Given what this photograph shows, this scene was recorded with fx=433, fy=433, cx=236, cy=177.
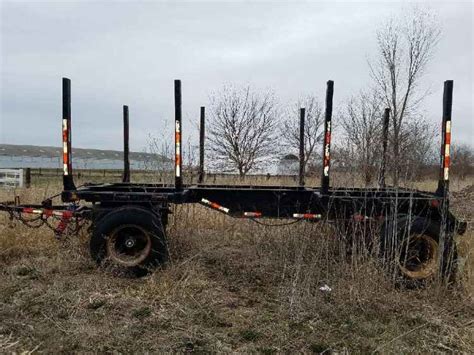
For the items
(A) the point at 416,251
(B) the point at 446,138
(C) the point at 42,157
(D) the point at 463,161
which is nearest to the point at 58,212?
(A) the point at 416,251

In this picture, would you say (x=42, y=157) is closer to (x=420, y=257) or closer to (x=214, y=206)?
(x=214, y=206)

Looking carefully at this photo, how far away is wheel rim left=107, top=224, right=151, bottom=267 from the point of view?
4957 mm

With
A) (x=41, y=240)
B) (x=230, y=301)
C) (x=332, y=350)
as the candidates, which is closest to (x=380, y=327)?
(x=332, y=350)

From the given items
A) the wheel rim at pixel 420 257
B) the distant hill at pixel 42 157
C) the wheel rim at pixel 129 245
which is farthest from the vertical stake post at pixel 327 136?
the distant hill at pixel 42 157

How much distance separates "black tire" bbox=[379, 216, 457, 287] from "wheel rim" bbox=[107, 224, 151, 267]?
8.76 ft

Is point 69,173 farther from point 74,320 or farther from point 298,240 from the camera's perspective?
point 298,240

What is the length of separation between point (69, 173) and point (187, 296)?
2.02 meters

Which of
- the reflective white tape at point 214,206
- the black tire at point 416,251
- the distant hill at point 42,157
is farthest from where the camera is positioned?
the distant hill at point 42,157

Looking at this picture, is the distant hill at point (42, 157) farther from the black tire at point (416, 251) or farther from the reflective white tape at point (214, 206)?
the black tire at point (416, 251)

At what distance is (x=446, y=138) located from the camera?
15.8ft

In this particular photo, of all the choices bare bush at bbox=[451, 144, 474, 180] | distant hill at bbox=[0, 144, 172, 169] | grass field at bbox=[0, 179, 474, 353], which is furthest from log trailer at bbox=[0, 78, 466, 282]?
distant hill at bbox=[0, 144, 172, 169]

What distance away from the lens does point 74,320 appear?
12.2 feet

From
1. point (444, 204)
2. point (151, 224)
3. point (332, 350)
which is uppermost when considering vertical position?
point (444, 204)

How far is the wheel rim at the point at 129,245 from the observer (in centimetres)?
496
